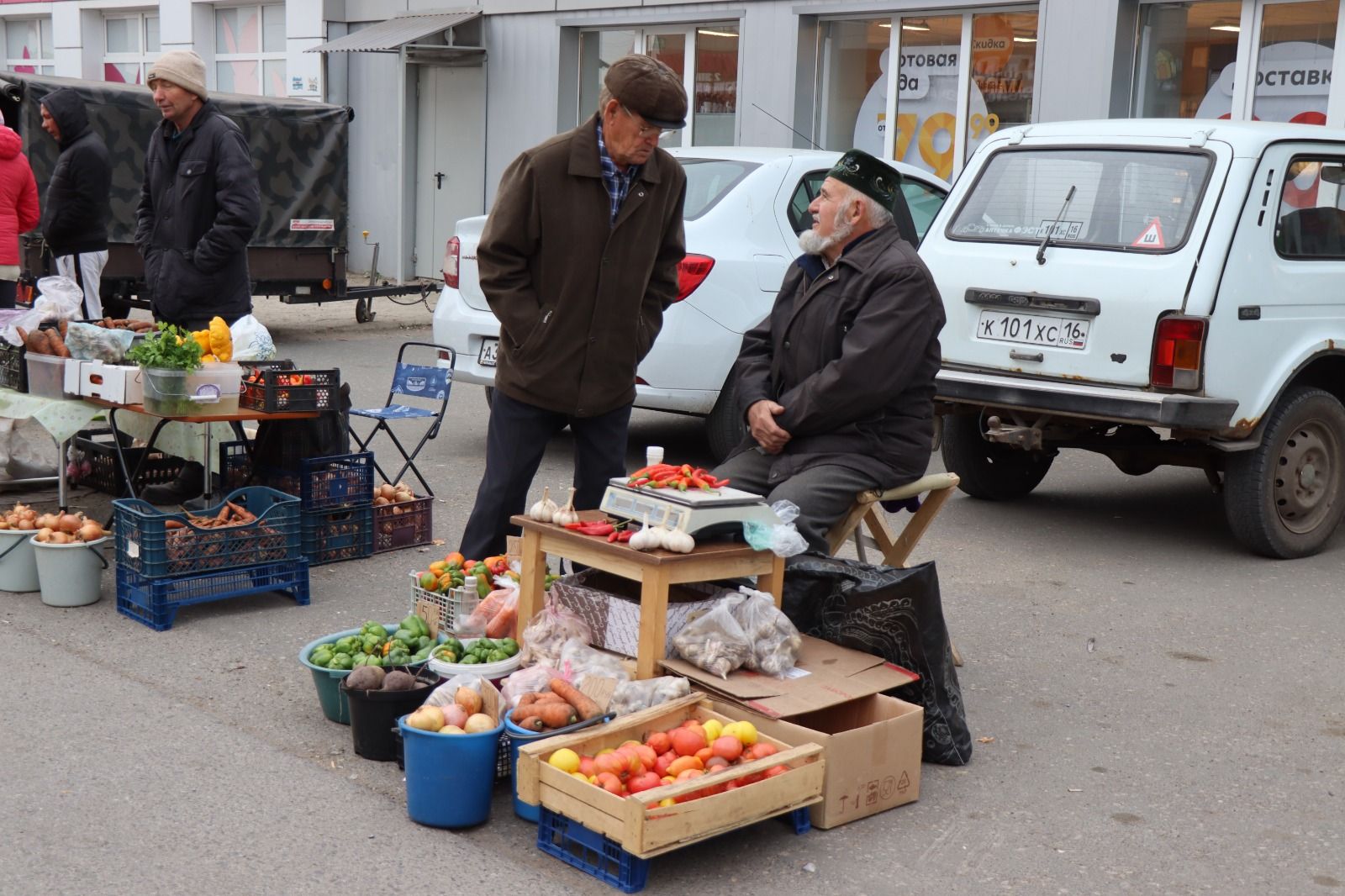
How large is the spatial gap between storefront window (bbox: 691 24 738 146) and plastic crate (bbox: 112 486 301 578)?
11.0 meters

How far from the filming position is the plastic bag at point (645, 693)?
421 centimetres

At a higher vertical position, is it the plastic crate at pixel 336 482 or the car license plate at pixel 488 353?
the car license plate at pixel 488 353

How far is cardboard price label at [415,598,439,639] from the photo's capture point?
497 centimetres

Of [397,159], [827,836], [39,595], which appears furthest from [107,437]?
[397,159]

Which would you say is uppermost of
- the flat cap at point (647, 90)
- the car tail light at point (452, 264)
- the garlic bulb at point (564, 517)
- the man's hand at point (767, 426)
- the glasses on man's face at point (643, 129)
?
the flat cap at point (647, 90)

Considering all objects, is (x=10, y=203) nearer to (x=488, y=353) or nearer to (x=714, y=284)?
(x=488, y=353)

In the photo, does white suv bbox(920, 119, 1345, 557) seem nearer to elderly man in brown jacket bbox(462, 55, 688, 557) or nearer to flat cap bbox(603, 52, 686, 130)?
elderly man in brown jacket bbox(462, 55, 688, 557)

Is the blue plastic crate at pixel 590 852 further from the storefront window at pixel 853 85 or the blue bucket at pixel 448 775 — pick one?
the storefront window at pixel 853 85

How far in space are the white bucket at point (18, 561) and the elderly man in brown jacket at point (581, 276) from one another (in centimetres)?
200

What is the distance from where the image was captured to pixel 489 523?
527cm

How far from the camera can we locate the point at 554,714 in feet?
13.3

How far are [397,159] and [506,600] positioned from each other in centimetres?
1533

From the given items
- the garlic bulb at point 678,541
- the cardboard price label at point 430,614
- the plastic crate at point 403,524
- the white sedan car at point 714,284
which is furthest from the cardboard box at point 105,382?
the garlic bulb at point 678,541

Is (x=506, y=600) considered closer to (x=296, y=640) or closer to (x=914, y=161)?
(x=296, y=640)
